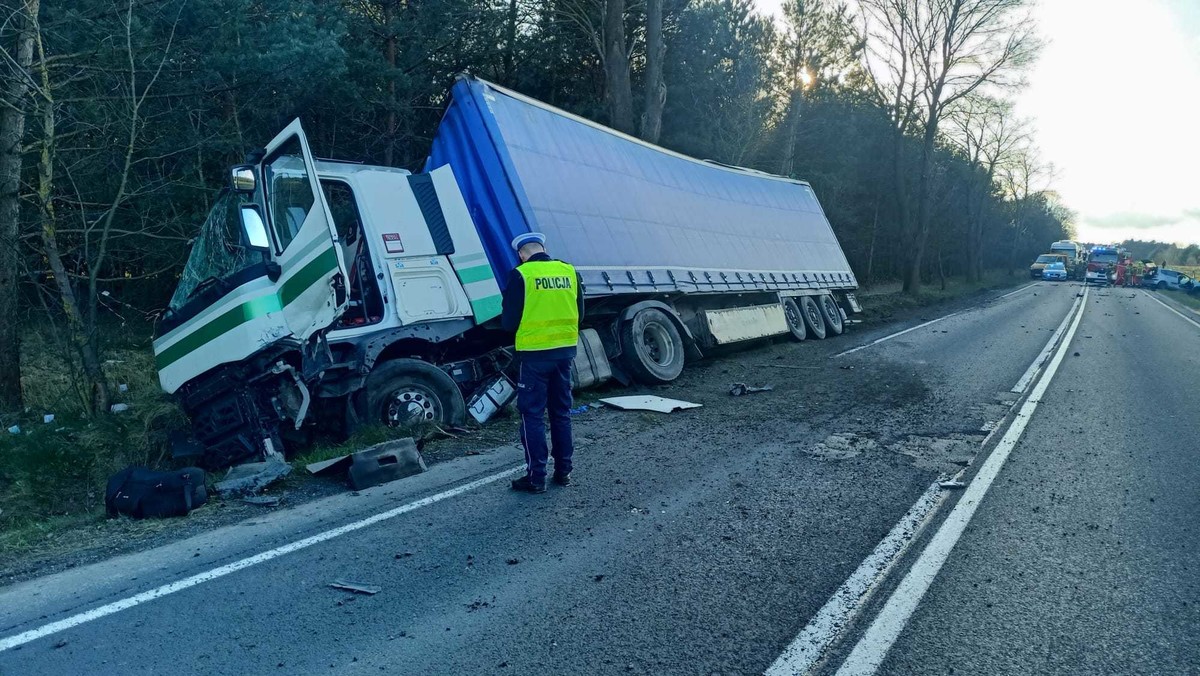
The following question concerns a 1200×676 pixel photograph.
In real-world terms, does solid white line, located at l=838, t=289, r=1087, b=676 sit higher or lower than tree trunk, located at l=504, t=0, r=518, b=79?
lower

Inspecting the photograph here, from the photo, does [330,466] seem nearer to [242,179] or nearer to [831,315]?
[242,179]

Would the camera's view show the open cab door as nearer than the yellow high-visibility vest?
No

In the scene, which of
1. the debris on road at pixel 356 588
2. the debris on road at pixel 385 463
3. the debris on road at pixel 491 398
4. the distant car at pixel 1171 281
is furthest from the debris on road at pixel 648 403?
the distant car at pixel 1171 281

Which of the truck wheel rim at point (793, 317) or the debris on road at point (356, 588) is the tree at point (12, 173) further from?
the truck wheel rim at point (793, 317)

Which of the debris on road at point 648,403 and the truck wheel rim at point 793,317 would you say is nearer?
the debris on road at point 648,403

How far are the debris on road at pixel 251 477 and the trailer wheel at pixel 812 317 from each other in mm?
10855

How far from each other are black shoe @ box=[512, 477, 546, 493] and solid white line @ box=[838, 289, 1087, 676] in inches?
93.1

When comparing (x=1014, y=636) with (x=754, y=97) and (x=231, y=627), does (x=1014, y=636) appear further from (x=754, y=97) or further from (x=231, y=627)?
(x=754, y=97)

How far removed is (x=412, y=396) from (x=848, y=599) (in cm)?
437

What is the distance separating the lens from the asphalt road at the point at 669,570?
298 cm

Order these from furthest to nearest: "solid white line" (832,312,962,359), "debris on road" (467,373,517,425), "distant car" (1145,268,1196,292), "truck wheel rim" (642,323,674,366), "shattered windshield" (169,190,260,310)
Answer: "distant car" (1145,268,1196,292) → "solid white line" (832,312,962,359) → "truck wheel rim" (642,323,674,366) → "debris on road" (467,373,517,425) → "shattered windshield" (169,190,260,310)

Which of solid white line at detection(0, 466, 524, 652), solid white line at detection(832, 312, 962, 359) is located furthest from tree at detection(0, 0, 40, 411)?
solid white line at detection(832, 312, 962, 359)

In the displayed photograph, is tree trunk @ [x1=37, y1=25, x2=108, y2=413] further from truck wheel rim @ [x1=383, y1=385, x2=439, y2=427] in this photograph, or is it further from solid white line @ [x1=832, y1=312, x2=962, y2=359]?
solid white line @ [x1=832, y1=312, x2=962, y2=359]

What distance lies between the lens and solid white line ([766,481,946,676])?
9.53 ft
